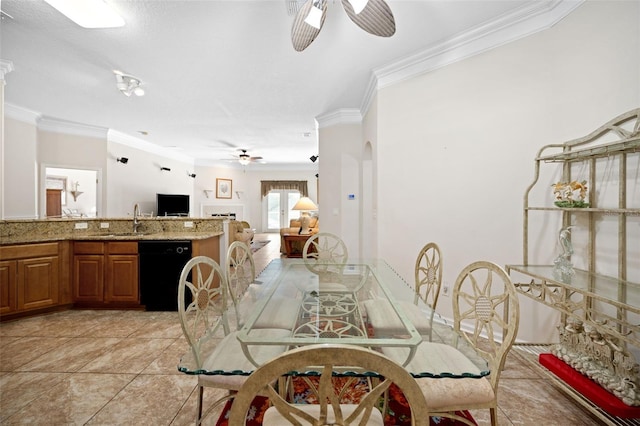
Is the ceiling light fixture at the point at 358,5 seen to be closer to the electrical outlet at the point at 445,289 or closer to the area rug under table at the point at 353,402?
the area rug under table at the point at 353,402

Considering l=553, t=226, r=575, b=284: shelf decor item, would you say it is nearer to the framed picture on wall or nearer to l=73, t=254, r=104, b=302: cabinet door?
l=73, t=254, r=104, b=302: cabinet door

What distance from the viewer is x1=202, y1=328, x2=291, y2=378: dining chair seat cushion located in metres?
1.10

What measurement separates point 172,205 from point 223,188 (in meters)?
2.85

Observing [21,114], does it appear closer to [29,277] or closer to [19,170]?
[19,170]

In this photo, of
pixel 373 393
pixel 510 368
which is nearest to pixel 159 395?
pixel 373 393

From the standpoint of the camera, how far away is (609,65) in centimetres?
180

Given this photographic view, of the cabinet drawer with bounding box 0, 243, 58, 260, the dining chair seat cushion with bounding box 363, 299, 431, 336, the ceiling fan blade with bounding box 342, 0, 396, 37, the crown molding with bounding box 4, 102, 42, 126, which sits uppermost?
the crown molding with bounding box 4, 102, 42, 126

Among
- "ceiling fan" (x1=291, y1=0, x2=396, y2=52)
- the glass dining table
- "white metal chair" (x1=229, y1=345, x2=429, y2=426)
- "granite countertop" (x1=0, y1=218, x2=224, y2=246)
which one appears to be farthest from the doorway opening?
"white metal chair" (x1=229, y1=345, x2=429, y2=426)

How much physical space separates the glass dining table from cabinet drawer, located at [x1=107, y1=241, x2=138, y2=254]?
186 centimetres

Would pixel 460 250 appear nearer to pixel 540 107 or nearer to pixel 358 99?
pixel 540 107

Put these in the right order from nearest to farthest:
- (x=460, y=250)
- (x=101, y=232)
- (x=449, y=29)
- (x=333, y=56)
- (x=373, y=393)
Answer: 1. (x=373, y=393)
2. (x=449, y=29)
3. (x=460, y=250)
4. (x=333, y=56)
5. (x=101, y=232)

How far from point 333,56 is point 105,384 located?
3.37 m

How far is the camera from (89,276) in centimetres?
323

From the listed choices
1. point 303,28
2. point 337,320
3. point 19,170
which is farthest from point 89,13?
point 19,170
